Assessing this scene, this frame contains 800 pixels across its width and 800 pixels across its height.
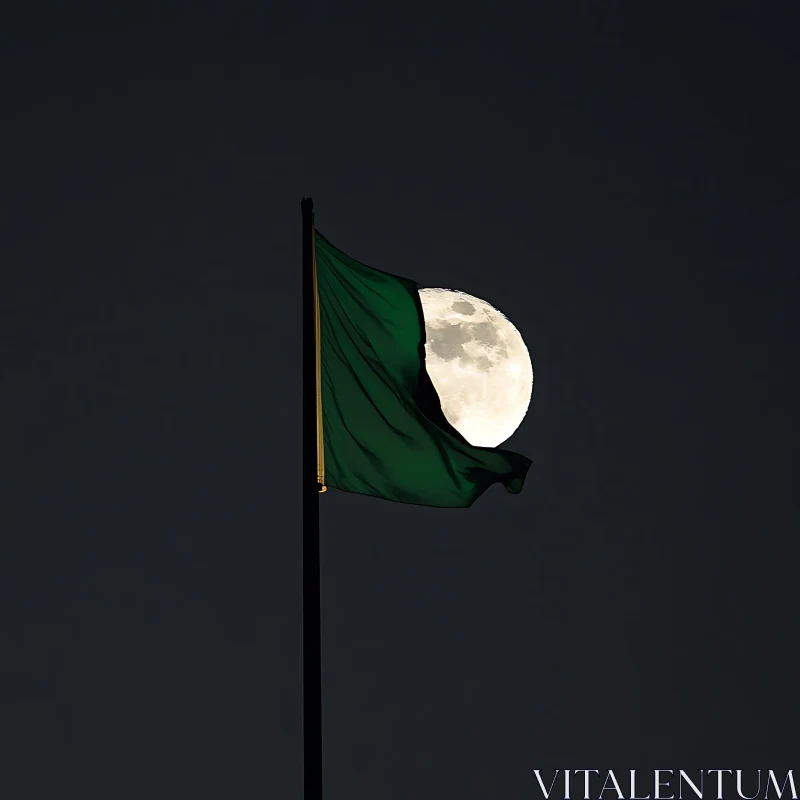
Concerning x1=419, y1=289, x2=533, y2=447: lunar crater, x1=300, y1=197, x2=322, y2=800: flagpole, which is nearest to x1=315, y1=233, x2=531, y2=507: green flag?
x1=419, y1=289, x2=533, y2=447: lunar crater

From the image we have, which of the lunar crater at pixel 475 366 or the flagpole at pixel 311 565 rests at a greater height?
the lunar crater at pixel 475 366

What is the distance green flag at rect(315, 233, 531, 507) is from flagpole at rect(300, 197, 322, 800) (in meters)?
0.68

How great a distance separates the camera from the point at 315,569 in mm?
7359

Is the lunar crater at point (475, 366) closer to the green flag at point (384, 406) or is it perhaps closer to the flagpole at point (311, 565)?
the green flag at point (384, 406)

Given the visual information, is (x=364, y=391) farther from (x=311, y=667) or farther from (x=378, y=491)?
(x=311, y=667)

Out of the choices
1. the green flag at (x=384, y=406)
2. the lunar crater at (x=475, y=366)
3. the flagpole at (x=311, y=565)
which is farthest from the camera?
the lunar crater at (x=475, y=366)

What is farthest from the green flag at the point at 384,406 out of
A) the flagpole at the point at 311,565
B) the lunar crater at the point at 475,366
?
the flagpole at the point at 311,565

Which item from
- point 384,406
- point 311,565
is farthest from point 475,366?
point 311,565

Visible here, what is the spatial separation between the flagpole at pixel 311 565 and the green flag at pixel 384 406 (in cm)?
68

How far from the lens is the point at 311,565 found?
24.2 ft

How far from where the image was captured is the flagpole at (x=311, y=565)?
7.23m

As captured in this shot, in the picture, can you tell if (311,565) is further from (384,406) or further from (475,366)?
(475,366)

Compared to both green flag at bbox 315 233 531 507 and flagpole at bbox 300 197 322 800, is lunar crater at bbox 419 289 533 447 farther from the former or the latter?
flagpole at bbox 300 197 322 800

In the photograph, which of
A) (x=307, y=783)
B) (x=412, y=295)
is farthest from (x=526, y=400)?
(x=307, y=783)
